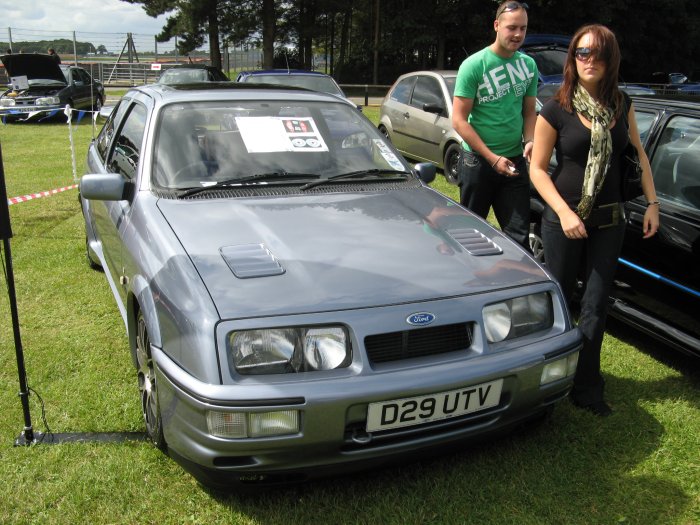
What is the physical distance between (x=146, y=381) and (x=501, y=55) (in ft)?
8.61

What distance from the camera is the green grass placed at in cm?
240

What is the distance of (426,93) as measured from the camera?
29.2 feet

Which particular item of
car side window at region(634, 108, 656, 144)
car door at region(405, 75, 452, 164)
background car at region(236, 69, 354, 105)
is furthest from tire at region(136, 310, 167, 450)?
background car at region(236, 69, 354, 105)

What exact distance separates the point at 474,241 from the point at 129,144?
2.12 meters

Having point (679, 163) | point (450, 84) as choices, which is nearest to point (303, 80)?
point (450, 84)

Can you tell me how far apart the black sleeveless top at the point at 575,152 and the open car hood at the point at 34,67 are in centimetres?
1600

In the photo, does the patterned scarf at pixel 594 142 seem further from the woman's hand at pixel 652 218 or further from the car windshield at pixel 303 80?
the car windshield at pixel 303 80

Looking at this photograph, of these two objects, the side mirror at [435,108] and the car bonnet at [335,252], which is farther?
the side mirror at [435,108]

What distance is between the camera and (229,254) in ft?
8.19

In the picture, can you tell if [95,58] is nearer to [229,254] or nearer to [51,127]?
[51,127]

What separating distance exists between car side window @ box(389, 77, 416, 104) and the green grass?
638 cm

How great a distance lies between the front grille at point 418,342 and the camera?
7.36 feet

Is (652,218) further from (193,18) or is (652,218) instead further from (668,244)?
(193,18)

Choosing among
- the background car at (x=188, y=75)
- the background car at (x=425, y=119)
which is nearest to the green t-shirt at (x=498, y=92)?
the background car at (x=425, y=119)
